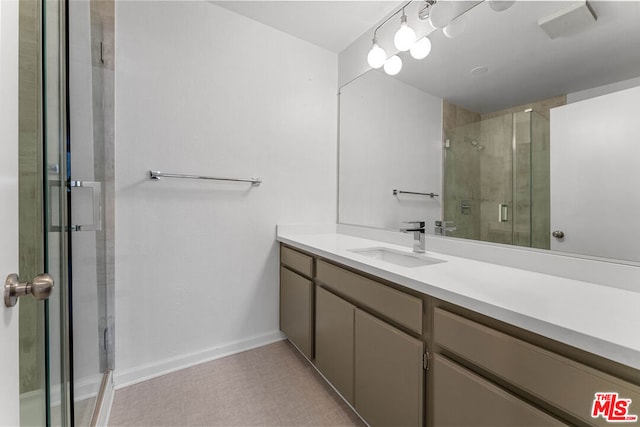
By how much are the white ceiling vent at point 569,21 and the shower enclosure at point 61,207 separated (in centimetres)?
170

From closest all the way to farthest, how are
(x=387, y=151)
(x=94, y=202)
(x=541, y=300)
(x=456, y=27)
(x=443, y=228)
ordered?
(x=541, y=300)
(x=94, y=202)
(x=456, y=27)
(x=443, y=228)
(x=387, y=151)

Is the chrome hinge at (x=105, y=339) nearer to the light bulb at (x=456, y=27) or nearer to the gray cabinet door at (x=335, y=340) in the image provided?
the gray cabinet door at (x=335, y=340)

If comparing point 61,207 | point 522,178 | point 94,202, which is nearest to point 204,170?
point 94,202

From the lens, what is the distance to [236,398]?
148cm

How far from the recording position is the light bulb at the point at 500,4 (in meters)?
1.24

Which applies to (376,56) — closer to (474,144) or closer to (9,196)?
(474,144)

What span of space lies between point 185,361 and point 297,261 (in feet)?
3.14

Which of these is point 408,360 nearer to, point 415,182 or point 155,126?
point 415,182

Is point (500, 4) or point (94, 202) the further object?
point (500, 4)

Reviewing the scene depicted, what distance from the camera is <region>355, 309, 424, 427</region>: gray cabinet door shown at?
3.19 ft

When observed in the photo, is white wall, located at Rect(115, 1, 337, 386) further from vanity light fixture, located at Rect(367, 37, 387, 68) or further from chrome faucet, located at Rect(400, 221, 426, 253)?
chrome faucet, located at Rect(400, 221, 426, 253)

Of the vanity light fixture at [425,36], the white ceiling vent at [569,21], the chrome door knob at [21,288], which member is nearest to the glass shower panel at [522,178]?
the white ceiling vent at [569,21]
